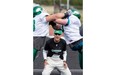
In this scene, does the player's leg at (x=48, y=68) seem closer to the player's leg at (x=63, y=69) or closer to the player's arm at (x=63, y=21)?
the player's leg at (x=63, y=69)

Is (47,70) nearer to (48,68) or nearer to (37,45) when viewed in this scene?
(48,68)

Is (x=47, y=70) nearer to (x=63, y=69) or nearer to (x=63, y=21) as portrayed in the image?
(x=63, y=69)

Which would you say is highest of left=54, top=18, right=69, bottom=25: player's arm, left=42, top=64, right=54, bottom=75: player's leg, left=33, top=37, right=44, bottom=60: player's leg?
left=54, top=18, right=69, bottom=25: player's arm

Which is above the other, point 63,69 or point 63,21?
point 63,21

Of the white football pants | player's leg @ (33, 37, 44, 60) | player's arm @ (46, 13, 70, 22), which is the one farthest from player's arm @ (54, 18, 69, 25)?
the white football pants

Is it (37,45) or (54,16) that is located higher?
(54,16)

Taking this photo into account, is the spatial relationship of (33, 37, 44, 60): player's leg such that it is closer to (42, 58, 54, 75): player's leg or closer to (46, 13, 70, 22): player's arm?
(42, 58, 54, 75): player's leg

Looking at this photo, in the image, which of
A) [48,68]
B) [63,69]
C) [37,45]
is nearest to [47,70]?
[48,68]

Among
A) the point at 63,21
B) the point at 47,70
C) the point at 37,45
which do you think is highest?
the point at 63,21

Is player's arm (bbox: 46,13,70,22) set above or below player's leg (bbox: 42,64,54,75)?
above

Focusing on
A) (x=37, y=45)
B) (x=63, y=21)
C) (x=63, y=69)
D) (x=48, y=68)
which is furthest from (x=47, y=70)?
(x=63, y=21)

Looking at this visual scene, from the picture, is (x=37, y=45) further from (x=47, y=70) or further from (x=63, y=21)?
(x=63, y=21)

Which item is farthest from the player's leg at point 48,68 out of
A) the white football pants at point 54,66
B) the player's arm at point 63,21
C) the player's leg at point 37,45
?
the player's arm at point 63,21
